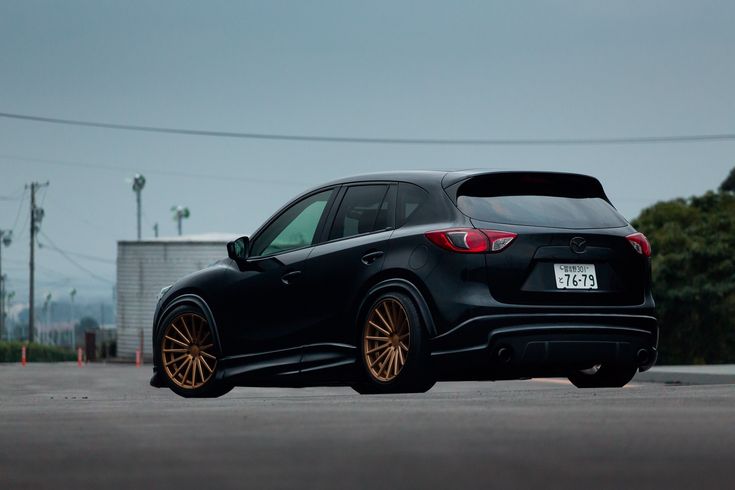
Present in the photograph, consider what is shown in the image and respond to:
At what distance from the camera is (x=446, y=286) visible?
406 inches

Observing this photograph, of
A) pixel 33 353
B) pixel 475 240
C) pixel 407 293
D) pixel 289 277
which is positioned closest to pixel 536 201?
pixel 475 240

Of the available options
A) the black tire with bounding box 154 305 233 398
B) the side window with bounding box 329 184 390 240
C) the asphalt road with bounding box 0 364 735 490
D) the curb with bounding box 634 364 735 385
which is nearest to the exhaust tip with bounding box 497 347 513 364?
the asphalt road with bounding box 0 364 735 490

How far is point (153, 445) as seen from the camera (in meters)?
7.97

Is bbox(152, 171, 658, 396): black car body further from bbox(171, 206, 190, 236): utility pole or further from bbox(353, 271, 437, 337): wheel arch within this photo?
bbox(171, 206, 190, 236): utility pole

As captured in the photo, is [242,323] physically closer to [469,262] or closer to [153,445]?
[469,262]

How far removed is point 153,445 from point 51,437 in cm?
87

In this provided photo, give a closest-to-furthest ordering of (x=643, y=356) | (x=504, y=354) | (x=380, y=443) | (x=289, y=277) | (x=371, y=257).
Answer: (x=380, y=443) < (x=504, y=354) < (x=371, y=257) < (x=643, y=356) < (x=289, y=277)

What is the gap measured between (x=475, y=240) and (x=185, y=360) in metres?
3.29

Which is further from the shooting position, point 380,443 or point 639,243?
point 639,243

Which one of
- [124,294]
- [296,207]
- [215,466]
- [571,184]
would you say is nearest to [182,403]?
[296,207]

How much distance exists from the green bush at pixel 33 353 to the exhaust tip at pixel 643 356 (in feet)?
198

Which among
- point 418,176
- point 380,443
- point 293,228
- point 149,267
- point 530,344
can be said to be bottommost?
point 380,443

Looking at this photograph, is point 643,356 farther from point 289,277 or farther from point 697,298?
point 697,298

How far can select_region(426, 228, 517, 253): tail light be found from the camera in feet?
34.0
